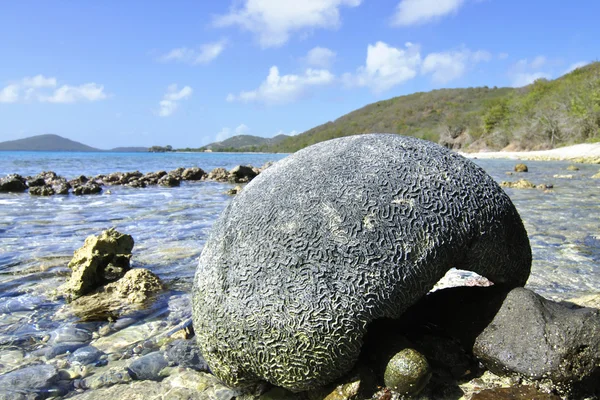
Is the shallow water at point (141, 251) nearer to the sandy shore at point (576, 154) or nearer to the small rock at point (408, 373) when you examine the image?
the small rock at point (408, 373)

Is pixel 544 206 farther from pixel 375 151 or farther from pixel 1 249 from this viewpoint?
pixel 1 249

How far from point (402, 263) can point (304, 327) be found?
762mm

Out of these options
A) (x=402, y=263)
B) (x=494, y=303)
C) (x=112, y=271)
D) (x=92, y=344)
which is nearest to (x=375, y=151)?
(x=402, y=263)

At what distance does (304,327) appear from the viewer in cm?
285

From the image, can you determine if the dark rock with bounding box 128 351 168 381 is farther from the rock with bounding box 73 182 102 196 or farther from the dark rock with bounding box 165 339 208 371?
the rock with bounding box 73 182 102 196

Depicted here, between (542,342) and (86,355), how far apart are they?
149 inches

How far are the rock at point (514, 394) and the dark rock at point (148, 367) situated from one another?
8.21ft

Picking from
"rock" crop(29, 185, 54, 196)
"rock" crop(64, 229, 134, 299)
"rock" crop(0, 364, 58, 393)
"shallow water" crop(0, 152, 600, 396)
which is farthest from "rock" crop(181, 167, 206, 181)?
"rock" crop(0, 364, 58, 393)

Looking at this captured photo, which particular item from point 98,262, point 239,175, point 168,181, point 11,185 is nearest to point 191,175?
point 239,175

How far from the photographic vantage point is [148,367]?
3.87 m

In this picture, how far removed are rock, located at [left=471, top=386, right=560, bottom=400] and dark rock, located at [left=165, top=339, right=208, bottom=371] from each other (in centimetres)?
216

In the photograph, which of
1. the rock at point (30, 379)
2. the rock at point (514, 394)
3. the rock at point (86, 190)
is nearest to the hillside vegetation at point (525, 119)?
the rock at point (86, 190)

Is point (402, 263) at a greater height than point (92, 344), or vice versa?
point (402, 263)

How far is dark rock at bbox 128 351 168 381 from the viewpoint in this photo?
3732mm
